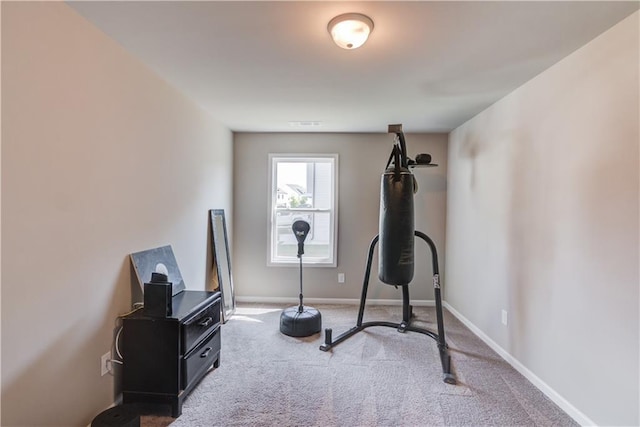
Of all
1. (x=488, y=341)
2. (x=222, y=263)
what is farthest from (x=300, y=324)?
(x=488, y=341)

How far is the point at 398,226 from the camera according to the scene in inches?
112

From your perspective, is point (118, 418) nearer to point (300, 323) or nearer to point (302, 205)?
point (300, 323)

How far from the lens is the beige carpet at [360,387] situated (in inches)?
77.8

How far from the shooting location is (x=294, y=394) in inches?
87.7

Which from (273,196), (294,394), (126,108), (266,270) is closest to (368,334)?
(294,394)

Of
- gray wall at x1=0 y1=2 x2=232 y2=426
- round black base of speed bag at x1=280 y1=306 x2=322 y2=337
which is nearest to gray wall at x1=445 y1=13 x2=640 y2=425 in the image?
round black base of speed bag at x1=280 y1=306 x2=322 y2=337

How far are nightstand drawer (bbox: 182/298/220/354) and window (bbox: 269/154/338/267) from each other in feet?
6.35

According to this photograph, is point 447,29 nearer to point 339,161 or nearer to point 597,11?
point 597,11

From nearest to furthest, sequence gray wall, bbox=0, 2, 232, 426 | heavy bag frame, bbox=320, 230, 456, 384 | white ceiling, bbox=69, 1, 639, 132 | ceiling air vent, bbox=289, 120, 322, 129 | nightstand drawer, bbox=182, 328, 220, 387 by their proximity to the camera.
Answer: gray wall, bbox=0, 2, 232, 426 < white ceiling, bbox=69, 1, 639, 132 < nightstand drawer, bbox=182, 328, 220, 387 < heavy bag frame, bbox=320, 230, 456, 384 < ceiling air vent, bbox=289, 120, 322, 129

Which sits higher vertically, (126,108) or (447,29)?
(447,29)

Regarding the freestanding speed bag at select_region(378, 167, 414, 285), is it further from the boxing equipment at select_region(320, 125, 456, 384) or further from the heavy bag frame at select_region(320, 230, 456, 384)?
the heavy bag frame at select_region(320, 230, 456, 384)

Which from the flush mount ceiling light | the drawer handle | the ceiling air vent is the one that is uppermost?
the ceiling air vent

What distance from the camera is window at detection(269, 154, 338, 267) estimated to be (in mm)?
4371

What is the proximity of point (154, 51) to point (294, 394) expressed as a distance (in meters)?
2.56
